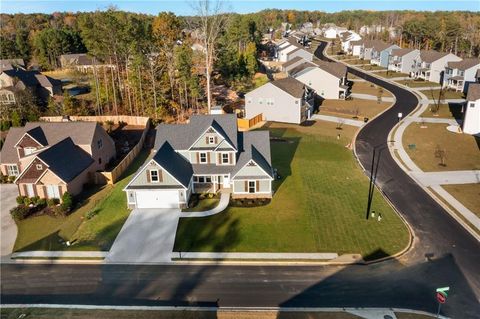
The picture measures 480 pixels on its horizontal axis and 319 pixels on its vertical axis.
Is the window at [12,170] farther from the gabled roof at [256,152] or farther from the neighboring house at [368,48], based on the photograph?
the neighboring house at [368,48]

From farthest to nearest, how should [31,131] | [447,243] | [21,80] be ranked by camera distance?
1. [21,80]
2. [31,131]
3. [447,243]

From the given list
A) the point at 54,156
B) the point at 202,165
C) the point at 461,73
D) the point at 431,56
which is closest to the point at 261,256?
the point at 202,165

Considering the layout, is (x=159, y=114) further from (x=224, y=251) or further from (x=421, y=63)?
(x=421, y=63)

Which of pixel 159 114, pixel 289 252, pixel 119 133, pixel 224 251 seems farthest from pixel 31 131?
pixel 289 252

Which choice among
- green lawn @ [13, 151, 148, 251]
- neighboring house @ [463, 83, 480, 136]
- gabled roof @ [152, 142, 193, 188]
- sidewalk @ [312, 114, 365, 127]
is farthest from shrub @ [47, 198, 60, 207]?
neighboring house @ [463, 83, 480, 136]

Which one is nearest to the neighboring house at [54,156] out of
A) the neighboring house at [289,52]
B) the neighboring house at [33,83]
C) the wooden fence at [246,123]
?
the wooden fence at [246,123]

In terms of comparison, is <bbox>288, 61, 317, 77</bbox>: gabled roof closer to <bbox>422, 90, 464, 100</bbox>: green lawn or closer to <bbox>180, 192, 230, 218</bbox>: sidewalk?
<bbox>422, 90, 464, 100</bbox>: green lawn
